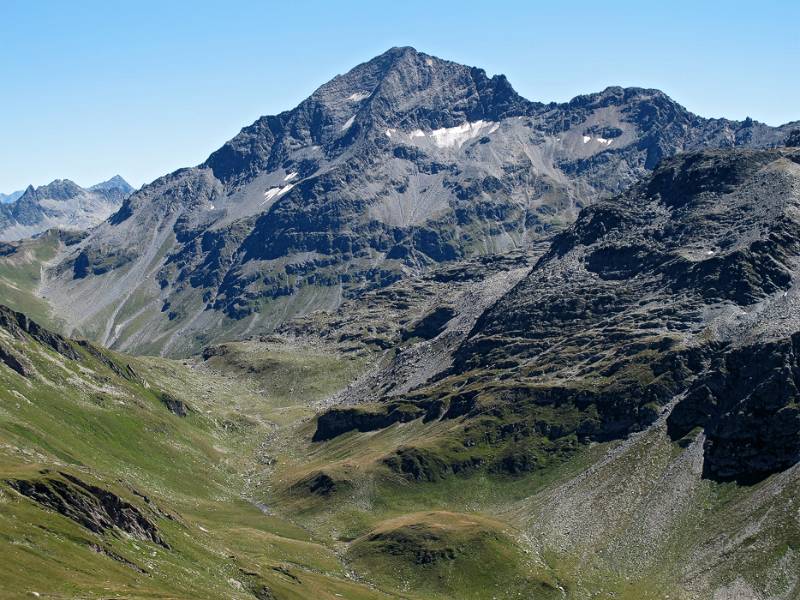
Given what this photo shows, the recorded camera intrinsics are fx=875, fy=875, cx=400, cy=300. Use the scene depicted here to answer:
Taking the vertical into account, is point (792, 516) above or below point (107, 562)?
below

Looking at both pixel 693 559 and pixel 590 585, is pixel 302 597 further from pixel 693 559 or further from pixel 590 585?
pixel 693 559

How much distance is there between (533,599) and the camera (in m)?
196

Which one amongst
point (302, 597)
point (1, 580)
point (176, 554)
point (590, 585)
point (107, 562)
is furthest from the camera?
point (590, 585)

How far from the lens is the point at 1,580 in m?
94.4

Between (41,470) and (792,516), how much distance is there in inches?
6184

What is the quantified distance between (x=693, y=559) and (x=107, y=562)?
445 feet

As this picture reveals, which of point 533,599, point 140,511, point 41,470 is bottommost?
point 533,599

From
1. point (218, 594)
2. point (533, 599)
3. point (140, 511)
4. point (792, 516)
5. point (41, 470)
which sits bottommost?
point (533, 599)

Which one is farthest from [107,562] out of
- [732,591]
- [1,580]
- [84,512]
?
[732,591]

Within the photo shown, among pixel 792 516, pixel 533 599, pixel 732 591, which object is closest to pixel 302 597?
pixel 533 599

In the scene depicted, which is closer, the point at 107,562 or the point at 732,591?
the point at 107,562

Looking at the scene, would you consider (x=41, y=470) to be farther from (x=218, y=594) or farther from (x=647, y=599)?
(x=647, y=599)

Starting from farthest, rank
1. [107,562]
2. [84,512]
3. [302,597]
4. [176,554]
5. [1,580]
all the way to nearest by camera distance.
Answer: [302,597] < [176,554] < [84,512] < [107,562] < [1,580]

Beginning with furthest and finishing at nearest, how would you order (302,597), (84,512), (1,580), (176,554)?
(302,597)
(176,554)
(84,512)
(1,580)
